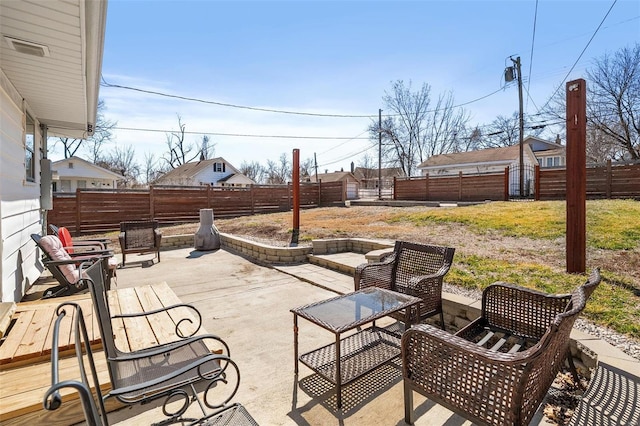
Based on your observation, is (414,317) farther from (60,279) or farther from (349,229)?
(349,229)

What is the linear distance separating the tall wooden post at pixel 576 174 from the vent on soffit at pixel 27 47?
227 inches

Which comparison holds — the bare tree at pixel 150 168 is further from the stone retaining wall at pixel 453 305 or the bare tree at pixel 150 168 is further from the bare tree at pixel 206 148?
the stone retaining wall at pixel 453 305

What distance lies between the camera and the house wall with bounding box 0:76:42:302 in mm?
3277

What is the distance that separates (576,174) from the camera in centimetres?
414

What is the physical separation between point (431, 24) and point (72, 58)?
363 inches

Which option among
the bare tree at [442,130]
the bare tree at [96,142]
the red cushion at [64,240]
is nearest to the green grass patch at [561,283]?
the red cushion at [64,240]

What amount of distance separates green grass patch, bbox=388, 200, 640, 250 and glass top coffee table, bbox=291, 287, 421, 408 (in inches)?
179

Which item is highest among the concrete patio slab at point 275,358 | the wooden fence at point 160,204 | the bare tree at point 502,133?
the bare tree at point 502,133

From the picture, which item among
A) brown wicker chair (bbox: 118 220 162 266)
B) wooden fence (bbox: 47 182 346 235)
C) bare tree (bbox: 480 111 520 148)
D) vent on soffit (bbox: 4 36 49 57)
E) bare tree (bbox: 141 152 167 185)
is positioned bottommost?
brown wicker chair (bbox: 118 220 162 266)

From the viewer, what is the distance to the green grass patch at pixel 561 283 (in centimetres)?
281

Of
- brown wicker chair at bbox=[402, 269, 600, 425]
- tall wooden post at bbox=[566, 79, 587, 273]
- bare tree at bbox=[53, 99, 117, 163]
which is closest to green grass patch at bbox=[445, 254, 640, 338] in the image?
tall wooden post at bbox=[566, 79, 587, 273]

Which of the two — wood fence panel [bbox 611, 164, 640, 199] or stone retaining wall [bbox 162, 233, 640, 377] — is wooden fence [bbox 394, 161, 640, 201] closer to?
wood fence panel [bbox 611, 164, 640, 199]

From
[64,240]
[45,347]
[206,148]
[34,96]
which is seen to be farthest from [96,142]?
[45,347]

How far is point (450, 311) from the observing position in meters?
3.27
